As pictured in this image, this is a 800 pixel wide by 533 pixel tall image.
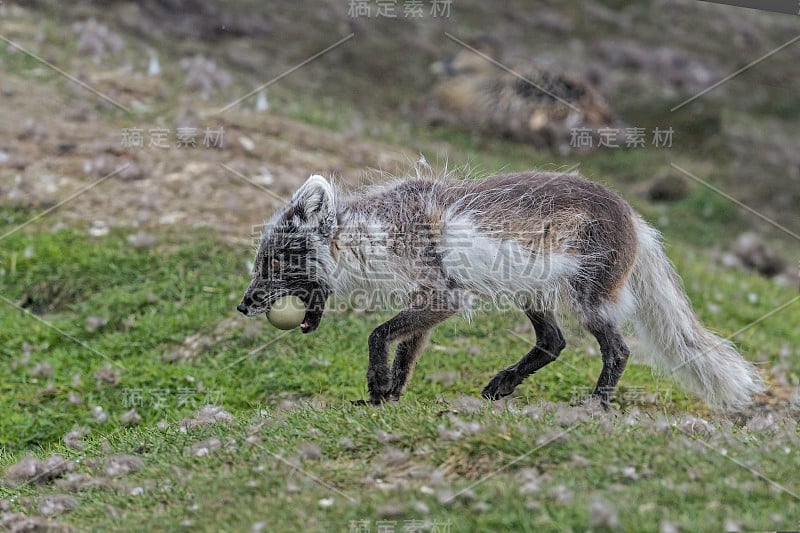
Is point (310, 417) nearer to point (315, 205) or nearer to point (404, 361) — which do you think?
point (404, 361)

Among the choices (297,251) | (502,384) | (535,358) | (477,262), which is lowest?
(502,384)

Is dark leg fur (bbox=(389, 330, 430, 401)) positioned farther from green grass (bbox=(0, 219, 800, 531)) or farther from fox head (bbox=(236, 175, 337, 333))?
fox head (bbox=(236, 175, 337, 333))

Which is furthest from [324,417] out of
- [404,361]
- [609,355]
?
[609,355]

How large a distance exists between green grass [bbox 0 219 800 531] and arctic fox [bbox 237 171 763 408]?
25.7 inches

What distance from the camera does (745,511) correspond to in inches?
198

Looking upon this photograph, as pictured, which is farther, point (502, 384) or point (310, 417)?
point (502, 384)

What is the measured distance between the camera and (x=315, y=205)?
759 cm

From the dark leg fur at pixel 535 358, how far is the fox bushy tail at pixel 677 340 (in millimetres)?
774

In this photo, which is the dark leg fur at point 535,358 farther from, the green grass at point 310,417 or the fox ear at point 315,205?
the fox ear at point 315,205

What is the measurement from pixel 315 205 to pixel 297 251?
439mm

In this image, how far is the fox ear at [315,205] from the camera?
759 centimetres

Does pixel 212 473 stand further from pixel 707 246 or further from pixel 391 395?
pixel 707 246

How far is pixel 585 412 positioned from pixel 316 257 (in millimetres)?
2629

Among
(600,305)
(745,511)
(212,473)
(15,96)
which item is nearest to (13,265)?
(15,96)
